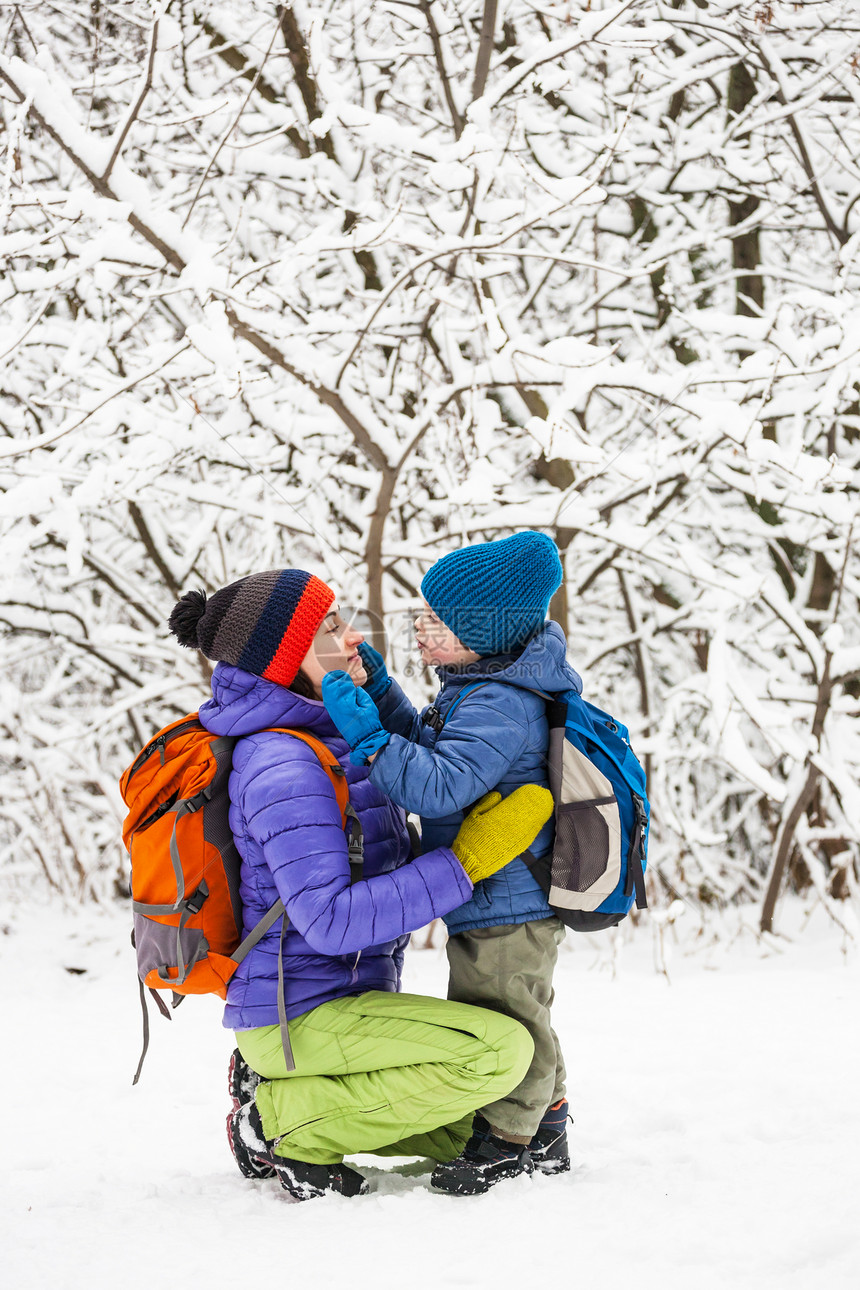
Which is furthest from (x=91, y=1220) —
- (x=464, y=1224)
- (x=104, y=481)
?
(x=104, y=481)

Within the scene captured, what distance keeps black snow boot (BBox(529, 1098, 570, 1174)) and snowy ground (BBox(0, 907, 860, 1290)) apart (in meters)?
0.04

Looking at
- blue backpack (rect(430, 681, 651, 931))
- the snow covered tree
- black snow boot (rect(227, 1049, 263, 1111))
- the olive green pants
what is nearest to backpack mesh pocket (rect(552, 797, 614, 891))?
blue backpack (rect(430, 681, 651, 931))

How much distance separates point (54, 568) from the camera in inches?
215

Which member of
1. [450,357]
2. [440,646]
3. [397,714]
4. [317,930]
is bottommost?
[317,930]

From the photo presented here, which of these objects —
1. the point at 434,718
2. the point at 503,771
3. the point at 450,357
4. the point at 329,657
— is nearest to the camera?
the point at 503,771

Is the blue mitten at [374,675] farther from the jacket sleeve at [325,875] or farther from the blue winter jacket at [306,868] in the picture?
the jacket sleeve at [325,875]

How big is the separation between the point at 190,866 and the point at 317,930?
279mm

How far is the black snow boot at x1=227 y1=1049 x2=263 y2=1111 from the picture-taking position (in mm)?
2002

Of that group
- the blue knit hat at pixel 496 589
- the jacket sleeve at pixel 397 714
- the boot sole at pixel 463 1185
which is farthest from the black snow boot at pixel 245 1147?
the blue knit hat at pixel 496 589

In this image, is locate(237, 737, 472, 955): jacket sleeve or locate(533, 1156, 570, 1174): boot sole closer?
locate(237, 737, 472, 955): jacket sleeve

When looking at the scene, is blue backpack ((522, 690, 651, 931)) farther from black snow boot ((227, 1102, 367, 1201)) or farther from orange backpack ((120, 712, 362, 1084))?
black snow boot ((227, 1102, 367, 1201))

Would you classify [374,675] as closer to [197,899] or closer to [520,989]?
[197,899]

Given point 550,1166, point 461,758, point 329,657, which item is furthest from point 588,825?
point 550,1166

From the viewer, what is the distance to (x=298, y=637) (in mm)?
1933
